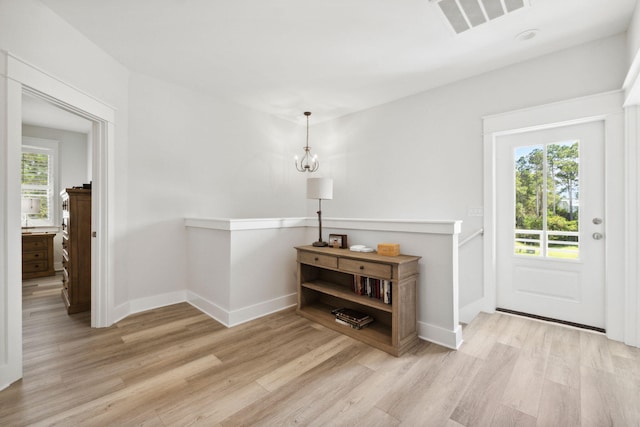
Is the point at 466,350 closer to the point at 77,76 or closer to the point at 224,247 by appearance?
the point at 224,247

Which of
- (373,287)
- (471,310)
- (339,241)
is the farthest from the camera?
(471,310)

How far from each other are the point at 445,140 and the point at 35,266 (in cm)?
631

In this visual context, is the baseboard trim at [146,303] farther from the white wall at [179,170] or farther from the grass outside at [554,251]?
the grass outside at [554,251]

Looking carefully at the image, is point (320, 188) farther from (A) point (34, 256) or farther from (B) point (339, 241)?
(A) point (34, 256)

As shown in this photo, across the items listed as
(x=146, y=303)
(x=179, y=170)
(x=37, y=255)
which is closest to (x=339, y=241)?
(x=179, y=170)

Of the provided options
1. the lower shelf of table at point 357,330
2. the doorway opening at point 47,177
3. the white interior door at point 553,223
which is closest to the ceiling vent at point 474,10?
the white interior door at point 553,223

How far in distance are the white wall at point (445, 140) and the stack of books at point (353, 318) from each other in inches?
51.7

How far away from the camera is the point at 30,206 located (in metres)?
4.82

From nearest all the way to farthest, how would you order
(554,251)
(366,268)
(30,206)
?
1. (366,268)
2. (554,251)
3. (30,206)

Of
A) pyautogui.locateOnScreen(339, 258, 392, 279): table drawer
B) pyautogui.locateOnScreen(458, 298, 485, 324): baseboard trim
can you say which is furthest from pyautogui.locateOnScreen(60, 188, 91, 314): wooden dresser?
pyautogui.locateOnScreen(458, 298, 485, 324): baseboard trim

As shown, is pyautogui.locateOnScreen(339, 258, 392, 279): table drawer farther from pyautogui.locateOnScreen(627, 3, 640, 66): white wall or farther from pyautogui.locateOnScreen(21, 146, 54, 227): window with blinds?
pyautogui.locateOnScreen(21, 146, 54, 227): window with blinds

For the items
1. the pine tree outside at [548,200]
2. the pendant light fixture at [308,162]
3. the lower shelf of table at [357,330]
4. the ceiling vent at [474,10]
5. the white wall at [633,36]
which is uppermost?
the ceiling vent at [474,10]

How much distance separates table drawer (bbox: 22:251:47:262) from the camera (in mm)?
4565

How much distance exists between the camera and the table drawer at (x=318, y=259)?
275cm
